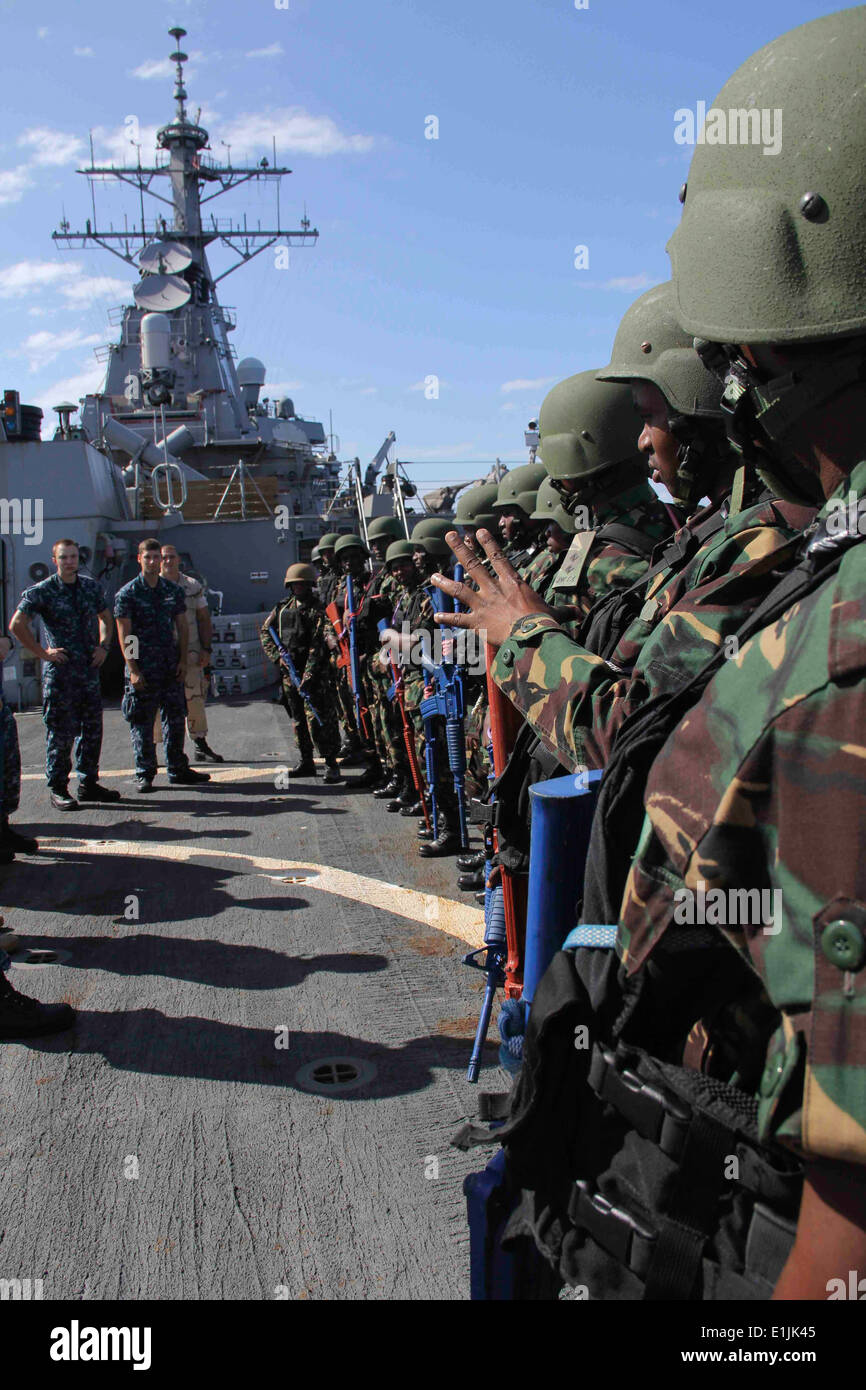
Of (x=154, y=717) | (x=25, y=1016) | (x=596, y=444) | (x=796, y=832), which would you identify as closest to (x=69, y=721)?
(x=154, y=717)

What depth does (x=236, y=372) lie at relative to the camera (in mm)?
25594

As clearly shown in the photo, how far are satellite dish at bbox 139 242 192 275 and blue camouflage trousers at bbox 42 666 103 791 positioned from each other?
63.8 feet

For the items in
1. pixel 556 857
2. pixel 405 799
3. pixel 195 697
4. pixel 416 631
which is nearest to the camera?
pixel 556 857

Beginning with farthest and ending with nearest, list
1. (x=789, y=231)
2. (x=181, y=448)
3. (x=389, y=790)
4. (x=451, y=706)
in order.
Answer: (x=181, y=448), (x=389, y=790), (x=451, y=706), (x=789, y=231)

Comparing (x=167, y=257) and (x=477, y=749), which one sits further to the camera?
(x=167, y=257)

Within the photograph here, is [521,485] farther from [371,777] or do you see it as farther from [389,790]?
[371,777]

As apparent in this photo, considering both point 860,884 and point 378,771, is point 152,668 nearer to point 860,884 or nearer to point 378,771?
point 378,771

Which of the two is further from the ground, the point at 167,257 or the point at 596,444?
the point at 167,257

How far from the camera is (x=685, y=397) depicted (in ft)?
6.79

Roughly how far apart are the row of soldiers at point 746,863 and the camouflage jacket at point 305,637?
6.74m

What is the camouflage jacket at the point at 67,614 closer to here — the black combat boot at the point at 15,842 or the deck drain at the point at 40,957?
the black combat boot at the point at 15,842

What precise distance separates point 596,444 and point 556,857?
184 centimetres
